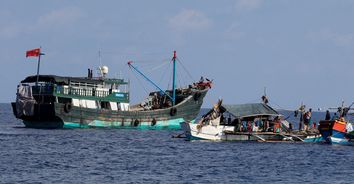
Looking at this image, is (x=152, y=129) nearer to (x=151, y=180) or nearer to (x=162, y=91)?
(x=162, y=91)

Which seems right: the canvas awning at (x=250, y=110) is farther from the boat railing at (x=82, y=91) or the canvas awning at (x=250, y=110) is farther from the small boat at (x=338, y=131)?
the boat railing at (x=82, y=91)

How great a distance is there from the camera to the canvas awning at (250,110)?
6719 cm

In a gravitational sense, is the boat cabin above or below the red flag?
below

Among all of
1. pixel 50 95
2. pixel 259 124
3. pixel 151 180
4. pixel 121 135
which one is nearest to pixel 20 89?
pixel 50 95

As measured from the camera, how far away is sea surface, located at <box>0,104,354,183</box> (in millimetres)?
43000

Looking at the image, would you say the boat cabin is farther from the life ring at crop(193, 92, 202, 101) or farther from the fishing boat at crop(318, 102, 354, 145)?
the fishing boat at crop(318, 102, 354, 145)

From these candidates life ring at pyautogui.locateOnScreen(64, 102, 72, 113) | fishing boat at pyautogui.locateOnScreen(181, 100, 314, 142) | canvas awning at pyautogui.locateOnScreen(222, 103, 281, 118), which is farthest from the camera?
life ring at pyautogui.locateOnScreen(64, 102, 72, 113)

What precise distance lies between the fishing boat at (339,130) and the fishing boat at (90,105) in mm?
26503

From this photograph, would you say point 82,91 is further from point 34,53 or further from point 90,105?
point 34,53

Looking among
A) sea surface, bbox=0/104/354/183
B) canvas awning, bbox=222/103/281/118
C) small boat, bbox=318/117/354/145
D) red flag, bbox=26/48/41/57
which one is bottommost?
sea surface, bbox=0/104/354/183

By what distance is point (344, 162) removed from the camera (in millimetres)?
53375

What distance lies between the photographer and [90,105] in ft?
274

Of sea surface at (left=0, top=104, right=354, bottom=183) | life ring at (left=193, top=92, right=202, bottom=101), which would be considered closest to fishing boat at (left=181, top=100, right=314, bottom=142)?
sea surface at (left=0, top=104, right=354, bottom=183)

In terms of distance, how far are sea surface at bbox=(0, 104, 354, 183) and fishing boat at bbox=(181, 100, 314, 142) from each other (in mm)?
899
